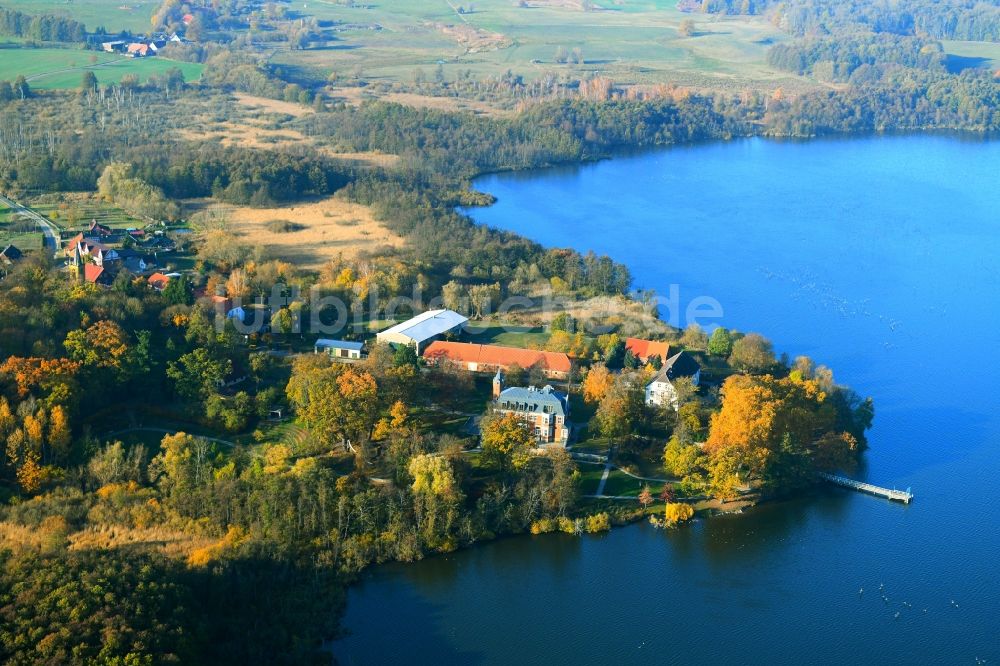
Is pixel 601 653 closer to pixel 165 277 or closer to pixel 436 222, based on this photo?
pixel 165 277

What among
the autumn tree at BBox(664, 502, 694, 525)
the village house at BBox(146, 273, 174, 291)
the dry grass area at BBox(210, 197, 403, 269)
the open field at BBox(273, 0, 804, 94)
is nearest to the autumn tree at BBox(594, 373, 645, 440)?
the autumn tree at BBox(664, 502, 694, 525)

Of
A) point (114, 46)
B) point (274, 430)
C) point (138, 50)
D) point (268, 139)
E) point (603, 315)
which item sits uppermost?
point (114, 46)

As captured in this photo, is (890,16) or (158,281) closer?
(158,281)

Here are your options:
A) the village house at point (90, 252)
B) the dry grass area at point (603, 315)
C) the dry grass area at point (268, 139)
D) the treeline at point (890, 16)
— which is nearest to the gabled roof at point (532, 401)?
the dry grass area at point (603, 315)

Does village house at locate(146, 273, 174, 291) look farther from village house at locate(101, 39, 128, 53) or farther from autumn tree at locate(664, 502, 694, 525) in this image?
village house at locate(101, 39, 128, 53)

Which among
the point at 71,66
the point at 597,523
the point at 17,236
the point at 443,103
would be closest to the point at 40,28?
the point at 71,66

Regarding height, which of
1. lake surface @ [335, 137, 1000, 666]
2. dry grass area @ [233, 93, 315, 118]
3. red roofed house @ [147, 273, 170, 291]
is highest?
dry grass area @ [233, 93, 315, 118]

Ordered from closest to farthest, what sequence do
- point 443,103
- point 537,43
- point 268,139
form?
point 268,139 < point 443,103 < point 537,43

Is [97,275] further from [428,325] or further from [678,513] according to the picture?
[678,513]
